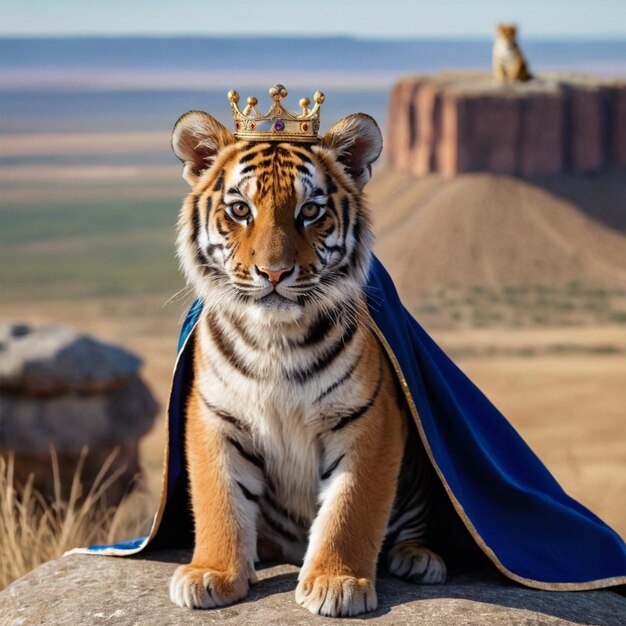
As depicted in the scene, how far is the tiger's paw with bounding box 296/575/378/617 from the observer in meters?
3.40

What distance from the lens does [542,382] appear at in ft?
83.0

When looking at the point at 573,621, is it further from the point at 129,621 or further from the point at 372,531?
the point at 129,621

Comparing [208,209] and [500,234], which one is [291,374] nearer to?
[208,209]

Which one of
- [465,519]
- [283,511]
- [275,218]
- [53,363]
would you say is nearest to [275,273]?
[275,218]

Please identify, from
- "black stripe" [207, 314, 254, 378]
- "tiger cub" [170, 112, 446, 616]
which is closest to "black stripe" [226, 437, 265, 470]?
"tiger cub" [170, 112, 446, 616]

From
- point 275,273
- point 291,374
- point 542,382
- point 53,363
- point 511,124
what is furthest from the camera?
point 511,124

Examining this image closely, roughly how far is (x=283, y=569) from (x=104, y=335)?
85.4 feet

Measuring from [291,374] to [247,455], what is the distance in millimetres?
339

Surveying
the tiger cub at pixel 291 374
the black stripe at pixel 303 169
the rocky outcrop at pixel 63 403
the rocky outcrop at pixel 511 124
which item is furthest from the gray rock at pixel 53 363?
the rocky outcrop at pixel 511 124

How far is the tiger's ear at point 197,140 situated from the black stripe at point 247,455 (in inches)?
33.0

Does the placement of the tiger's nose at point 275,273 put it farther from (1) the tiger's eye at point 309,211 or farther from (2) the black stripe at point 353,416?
(2) the black stripe at point 353,416

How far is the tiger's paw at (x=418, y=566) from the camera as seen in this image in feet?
12.5

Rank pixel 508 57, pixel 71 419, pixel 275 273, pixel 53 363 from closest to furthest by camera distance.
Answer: pixel 275 273, pixel 53 363, pixel 71 419, pixel 508 57

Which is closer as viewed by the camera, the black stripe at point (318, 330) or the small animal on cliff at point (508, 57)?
the black stripe at point (318, 330)
